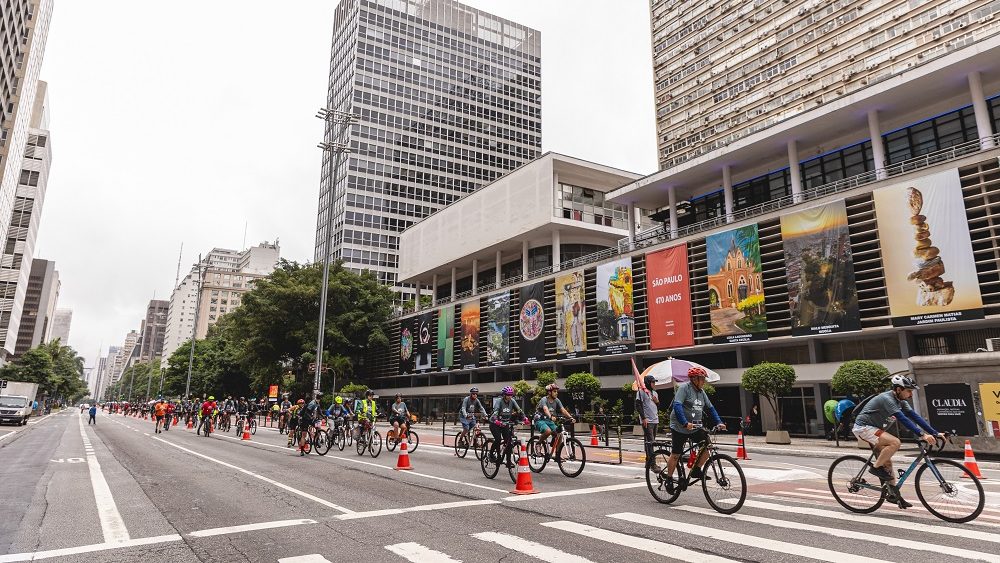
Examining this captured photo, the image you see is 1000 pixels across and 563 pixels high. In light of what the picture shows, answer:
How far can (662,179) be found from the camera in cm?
4106

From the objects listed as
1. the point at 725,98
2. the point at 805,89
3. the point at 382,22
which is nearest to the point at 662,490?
the point at 805,89

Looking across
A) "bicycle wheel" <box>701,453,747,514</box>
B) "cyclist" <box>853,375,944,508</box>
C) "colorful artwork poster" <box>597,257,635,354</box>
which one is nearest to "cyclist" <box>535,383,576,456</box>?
"bicycle wheel" <box>701,453,747,514</box>

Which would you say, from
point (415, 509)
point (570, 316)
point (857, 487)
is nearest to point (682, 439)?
point (857, 487)

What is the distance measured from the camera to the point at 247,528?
6855mm

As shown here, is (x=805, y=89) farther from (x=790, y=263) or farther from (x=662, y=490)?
(x=662, y=490)

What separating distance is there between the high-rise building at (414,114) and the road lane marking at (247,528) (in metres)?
80.7

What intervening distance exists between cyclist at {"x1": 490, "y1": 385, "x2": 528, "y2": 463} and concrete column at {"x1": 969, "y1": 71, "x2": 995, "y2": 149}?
28620mm

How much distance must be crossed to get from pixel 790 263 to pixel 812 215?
270 cm

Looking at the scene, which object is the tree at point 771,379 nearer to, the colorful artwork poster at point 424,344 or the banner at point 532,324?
the banner at point 532,324

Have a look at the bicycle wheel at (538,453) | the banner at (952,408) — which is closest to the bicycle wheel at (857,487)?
the bicycle wheel at (538,453)

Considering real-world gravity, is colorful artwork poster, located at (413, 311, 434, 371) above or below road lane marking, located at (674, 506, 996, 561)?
above

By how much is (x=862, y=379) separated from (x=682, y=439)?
18.9 metres

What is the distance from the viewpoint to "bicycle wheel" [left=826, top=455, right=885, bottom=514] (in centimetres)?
748

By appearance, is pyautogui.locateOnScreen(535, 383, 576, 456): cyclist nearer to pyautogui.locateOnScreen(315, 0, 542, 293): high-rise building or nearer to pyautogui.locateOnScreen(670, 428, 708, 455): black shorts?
pyautogui.locateOnScreen(670, 428, 708, 455): black shorts
